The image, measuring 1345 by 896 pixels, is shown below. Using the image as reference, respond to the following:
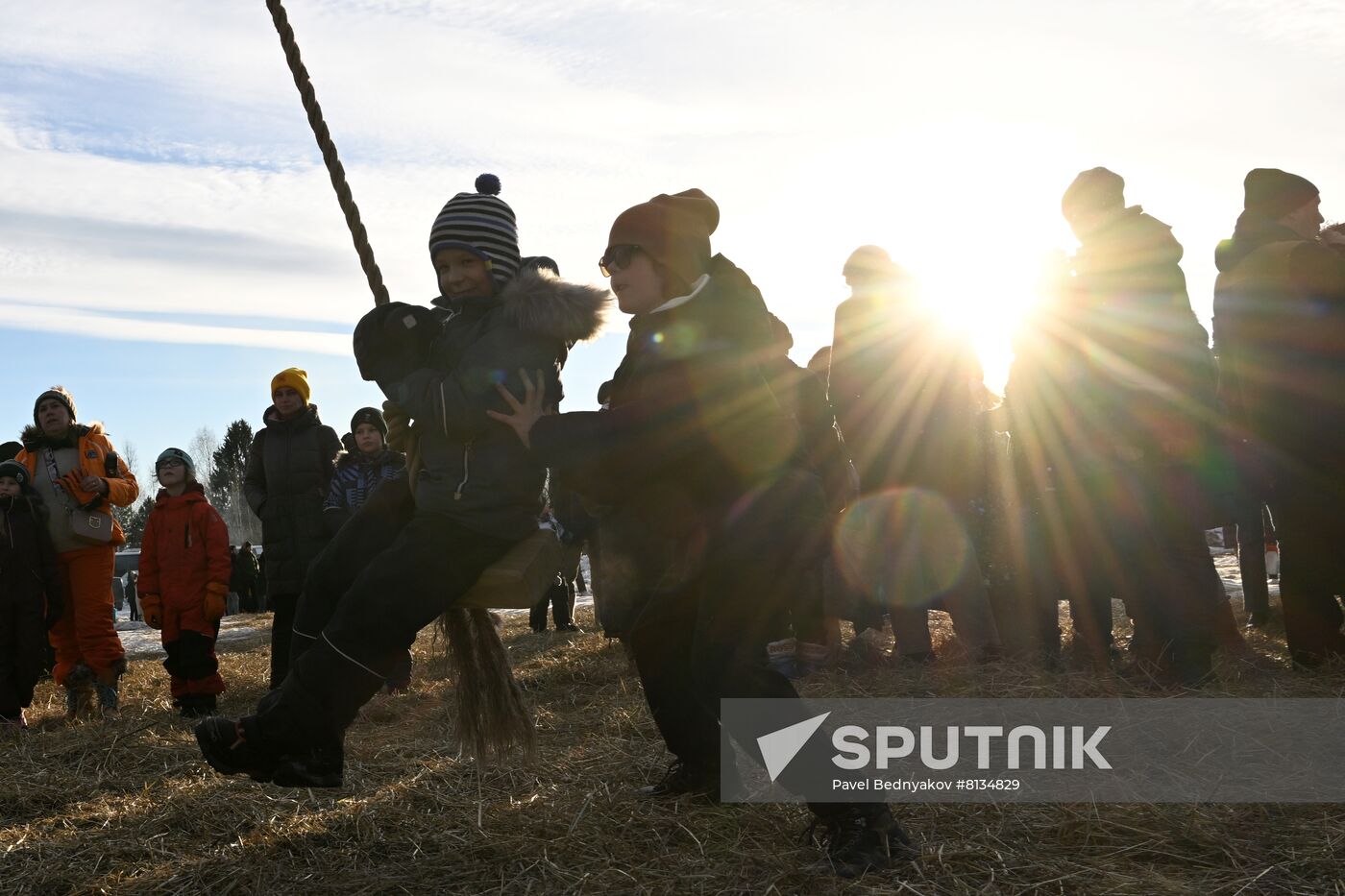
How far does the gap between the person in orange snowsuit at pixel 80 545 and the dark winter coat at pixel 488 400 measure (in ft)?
14.1

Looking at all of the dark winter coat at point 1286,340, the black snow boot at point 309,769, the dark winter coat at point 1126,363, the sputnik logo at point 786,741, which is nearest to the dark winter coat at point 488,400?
the black snow boot at point 309,769

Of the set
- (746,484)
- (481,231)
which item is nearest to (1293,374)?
(746,484)

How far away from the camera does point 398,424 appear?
11.6 ft

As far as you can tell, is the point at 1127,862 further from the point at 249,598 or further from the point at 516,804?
the point at 249,598

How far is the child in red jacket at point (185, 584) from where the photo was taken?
684 centimetres

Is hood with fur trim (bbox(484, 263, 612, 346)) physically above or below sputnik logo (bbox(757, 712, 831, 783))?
above

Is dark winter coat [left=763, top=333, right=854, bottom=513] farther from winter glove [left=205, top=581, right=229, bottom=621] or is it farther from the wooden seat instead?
winter glove [left=205, top=581, right=229, bottom=621]

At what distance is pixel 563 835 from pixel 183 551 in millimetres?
4426

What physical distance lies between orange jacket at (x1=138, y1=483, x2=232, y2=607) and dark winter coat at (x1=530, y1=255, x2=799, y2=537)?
14.4ft

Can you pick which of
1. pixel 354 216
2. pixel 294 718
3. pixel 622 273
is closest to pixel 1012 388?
pixel 622 273

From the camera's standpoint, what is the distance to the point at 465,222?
11.6ft

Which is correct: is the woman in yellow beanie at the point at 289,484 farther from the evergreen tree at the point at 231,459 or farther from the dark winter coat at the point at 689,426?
the evergreen tree at the point at 231,459

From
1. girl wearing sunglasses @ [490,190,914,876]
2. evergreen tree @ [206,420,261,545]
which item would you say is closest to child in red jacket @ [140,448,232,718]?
girl wearing sunglasses @ [490,190,914,876]

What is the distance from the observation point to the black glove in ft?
11.2
